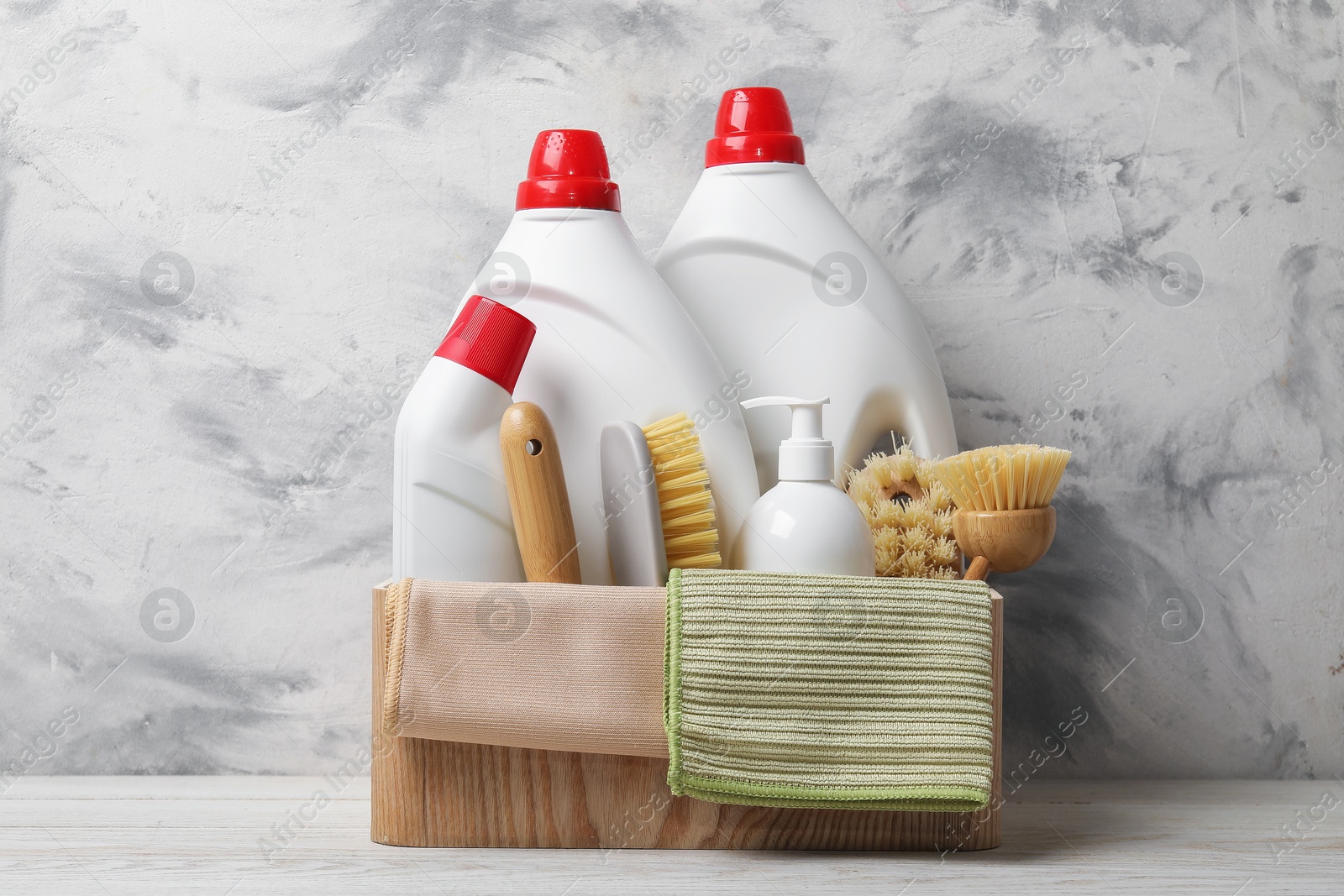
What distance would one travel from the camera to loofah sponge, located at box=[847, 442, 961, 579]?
54 cm

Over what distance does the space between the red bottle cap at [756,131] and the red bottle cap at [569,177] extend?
80 millimetres

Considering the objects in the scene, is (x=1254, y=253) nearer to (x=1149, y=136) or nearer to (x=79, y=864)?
(x=1149, y=136)

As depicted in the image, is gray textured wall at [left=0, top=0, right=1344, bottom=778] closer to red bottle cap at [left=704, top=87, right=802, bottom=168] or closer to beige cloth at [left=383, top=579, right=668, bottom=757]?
red bottle cap at [left=704, top=87, right=802, bottom=168]

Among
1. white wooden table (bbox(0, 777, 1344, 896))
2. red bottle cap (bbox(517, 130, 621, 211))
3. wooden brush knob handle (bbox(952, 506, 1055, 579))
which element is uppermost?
red bottle cap (bbox(517, 130, 621, 211))

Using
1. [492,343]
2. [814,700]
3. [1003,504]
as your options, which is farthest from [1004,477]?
[492,343]

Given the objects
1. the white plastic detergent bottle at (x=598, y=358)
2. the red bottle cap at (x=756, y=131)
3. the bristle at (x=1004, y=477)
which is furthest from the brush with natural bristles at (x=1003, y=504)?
the red bottle cap at (x=756, y=131)

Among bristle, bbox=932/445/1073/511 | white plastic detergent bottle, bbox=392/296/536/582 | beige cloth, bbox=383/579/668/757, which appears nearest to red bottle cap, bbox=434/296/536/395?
white plastic detergent bottle, bbox=392/296/536/582

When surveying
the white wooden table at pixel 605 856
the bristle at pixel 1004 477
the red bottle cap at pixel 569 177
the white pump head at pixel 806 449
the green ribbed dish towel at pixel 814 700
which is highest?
the red bottle cap at pixel 569 177

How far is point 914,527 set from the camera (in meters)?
0.54

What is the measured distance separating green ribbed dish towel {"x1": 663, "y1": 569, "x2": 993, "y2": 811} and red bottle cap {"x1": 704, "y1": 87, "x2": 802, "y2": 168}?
10.4 inches

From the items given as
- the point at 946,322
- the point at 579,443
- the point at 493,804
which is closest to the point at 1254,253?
the point at 946,322

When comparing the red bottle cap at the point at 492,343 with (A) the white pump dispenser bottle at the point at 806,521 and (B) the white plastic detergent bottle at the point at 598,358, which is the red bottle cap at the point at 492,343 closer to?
(B) the white plastic detergent bottle at the point at 598,358

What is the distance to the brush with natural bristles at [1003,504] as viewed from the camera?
0.52m

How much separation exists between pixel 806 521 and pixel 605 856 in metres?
0.19
